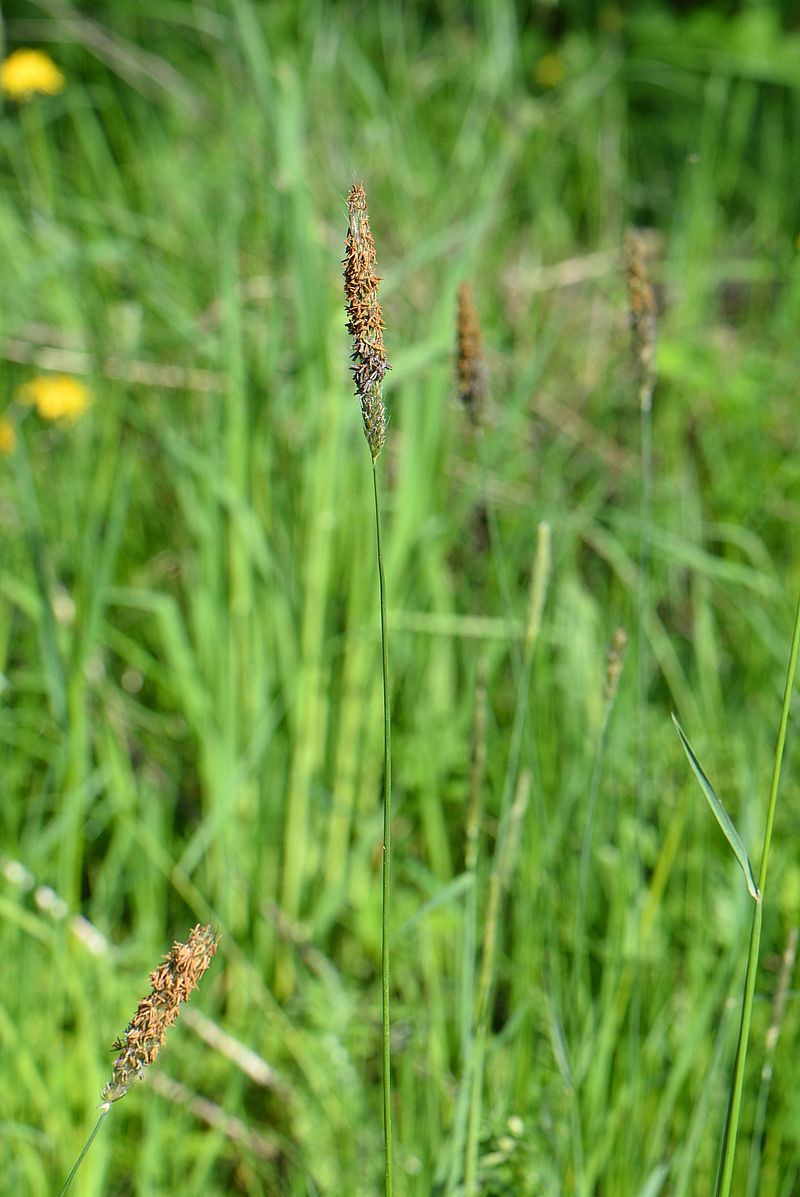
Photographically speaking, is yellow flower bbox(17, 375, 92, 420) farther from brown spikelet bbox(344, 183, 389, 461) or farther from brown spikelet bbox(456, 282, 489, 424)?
brown spikelet bbox(344, 183, 389, 461)

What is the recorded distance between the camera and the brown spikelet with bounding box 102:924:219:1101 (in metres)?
0.62

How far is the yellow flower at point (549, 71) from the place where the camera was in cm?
377

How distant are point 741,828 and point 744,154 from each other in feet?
8.93

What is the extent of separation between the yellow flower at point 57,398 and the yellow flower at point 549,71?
2.16 meters

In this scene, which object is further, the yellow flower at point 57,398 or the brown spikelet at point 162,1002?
the yellow flower at point 57,398

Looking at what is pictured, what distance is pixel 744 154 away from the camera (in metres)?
3.54

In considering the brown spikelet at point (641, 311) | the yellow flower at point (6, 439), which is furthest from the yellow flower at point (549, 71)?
the brown spikelet at point (641, 311)

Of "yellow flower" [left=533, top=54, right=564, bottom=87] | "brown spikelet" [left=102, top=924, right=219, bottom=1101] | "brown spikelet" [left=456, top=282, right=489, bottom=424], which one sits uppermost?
"yellow flower" [left=533, top=54, right=564, bottom=87]

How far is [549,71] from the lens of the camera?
12.5 feet

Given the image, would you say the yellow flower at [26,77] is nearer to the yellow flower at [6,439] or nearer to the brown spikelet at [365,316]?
the yellow flower at [6,439]

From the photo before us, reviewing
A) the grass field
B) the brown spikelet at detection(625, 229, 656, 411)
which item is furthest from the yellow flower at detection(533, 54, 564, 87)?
the brown spikelet at detection(625, 229, 656, 411)

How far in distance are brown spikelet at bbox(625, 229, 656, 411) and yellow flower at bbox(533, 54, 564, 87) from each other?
3023 millimetres

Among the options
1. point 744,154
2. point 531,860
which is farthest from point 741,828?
point 744,154

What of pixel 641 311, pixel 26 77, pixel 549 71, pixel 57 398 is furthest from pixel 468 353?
pixel 549 71
